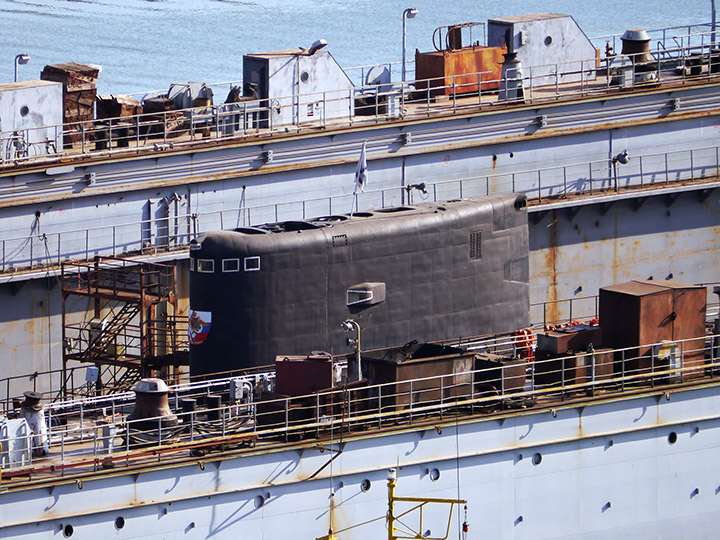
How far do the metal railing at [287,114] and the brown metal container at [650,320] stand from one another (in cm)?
1412

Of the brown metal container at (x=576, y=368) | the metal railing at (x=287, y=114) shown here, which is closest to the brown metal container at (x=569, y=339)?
the brown metal container at (x=576, y=368)

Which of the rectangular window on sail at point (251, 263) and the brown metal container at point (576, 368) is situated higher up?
the rectangular window on sail at point (251, 263)

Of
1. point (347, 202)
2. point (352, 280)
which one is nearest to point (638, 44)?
point (347, 202)

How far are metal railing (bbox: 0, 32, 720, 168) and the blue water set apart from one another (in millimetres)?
35195

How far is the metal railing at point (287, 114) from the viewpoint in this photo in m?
44.3

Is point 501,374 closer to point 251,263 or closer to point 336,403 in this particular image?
→ point 336,403

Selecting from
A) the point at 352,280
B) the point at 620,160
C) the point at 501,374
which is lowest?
the point at 501,374

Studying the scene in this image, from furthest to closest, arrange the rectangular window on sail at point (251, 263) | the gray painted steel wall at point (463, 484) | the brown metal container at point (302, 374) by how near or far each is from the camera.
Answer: the rectangular window on sail at point (251, 263), the brown metal container at point (302, 374), the gray painted steel wall at point (463, 484)

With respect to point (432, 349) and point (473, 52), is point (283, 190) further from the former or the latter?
point (432, 349)

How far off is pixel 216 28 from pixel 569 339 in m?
73.7

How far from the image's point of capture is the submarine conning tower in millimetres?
30938

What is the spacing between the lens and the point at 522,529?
31.6m

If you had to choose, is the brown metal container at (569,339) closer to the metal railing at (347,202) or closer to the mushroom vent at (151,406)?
the mushroom vent at (151,406)

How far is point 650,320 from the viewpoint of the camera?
33469 millimetres
